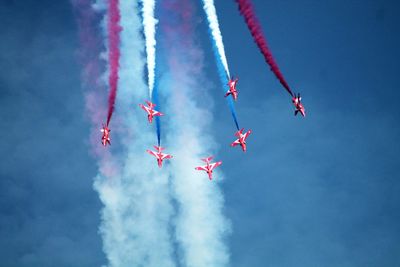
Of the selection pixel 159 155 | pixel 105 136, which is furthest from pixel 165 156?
pixel 105 136

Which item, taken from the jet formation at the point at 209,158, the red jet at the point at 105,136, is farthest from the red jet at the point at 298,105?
the red jet at the point at 105,136

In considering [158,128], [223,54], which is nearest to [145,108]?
[158,128]

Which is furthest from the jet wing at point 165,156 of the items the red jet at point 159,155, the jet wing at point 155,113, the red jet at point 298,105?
A: the red jet at point 298,105

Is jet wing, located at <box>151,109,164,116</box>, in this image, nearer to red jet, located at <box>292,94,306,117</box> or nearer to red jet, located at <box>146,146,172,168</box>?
red jet, located at <box>146,146,172,168</box>

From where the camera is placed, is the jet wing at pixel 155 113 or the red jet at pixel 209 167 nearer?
the jet wing at pixel 155 113

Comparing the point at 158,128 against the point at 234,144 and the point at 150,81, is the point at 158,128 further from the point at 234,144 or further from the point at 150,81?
the point at 234,144

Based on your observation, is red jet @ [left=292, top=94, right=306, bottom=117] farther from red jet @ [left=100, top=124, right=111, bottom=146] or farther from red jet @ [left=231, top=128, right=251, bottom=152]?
red jet @ [left=100, top=124, right=111, bottom=146]

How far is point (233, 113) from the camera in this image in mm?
32969

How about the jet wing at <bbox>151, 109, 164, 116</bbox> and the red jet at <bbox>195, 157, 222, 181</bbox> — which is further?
the red jet at <bbox>195, 157, 222, 181</bbox>

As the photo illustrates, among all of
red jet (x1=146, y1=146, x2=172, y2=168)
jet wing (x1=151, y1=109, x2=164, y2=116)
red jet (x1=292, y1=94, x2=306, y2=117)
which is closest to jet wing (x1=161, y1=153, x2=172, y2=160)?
red jet (x1=146, y1=146, x2=172, y2=168)

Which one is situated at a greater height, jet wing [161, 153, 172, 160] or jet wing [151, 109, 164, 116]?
jet wing [151, 109, 164, 116]

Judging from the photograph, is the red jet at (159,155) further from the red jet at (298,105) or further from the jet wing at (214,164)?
the red jet at (298,105)

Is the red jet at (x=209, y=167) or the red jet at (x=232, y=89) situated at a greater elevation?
the red jet at (x=232, y=89)

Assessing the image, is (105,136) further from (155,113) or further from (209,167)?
(209,167)
